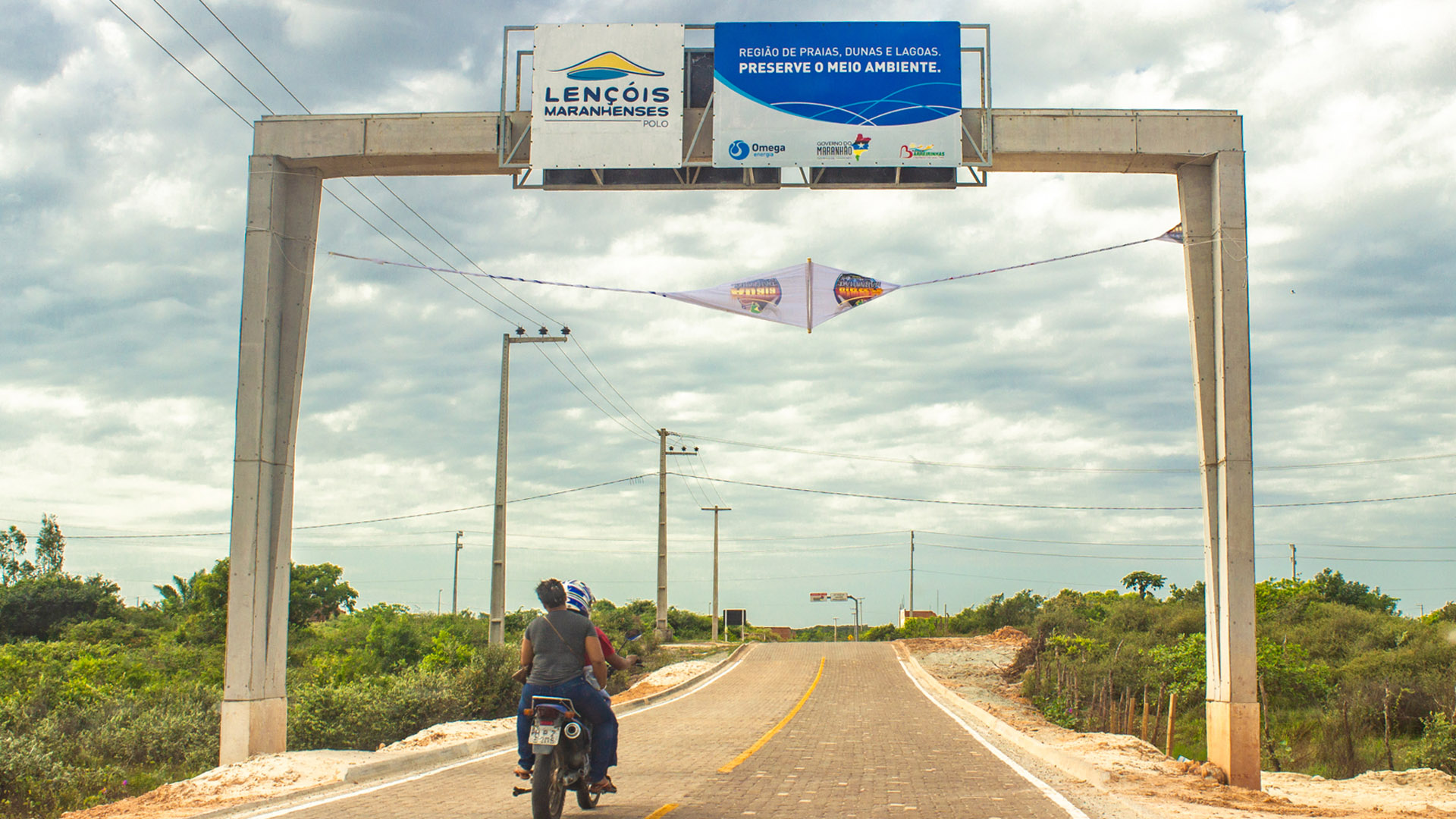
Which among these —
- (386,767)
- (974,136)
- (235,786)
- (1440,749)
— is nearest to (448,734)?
(386,767)

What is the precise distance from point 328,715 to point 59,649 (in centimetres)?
3009

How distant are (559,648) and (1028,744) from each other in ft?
34.0

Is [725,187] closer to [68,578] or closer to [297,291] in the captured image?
[297,291]

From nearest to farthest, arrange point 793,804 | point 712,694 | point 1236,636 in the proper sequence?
point 793,804
point 1236,636
point 712,694

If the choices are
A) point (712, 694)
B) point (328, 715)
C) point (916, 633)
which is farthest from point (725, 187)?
point (916, 633)

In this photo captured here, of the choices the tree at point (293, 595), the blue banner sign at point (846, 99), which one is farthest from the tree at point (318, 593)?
the blue banner sign at point (846, 99)

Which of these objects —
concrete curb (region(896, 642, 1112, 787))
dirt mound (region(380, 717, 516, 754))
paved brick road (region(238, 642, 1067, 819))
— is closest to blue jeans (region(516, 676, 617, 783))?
paved brick road (region(238, 642, 1067, 819))

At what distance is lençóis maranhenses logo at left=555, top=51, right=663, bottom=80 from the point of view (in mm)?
15102

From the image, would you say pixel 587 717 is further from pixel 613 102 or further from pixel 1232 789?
pixel 613 102

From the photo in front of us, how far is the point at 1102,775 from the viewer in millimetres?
11625

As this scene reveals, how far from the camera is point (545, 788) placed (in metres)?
7.17

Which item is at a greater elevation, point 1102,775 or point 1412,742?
point 1102,775

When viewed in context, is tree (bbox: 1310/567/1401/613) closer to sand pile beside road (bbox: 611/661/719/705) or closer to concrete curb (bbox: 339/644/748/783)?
sand pile beside road (bbox: 611/661/719/705)

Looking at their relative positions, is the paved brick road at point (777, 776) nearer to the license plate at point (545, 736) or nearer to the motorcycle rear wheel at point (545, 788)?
the motorcycle rear wheel at point (545, 788)
